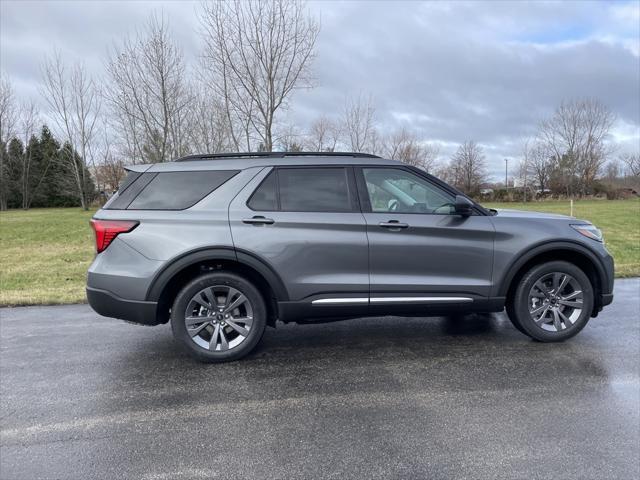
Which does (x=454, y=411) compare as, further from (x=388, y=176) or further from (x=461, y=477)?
(x=388, y=176)

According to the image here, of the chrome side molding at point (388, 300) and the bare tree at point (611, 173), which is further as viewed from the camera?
the bare tree at point (611, 173)

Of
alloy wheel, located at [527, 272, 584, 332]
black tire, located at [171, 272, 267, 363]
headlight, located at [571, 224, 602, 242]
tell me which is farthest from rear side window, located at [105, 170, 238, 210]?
headlight, located at [571, 224, 602, 242]

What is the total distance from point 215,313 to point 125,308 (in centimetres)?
77

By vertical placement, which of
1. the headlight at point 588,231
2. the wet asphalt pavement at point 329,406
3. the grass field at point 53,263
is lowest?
the wet asphalt pavement at point 329,406

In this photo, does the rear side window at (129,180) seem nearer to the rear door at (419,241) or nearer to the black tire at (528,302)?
the rear door at (419,241)

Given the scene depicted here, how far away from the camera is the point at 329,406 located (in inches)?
118

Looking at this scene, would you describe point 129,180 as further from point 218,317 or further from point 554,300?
point 554,300

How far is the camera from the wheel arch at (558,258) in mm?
3963

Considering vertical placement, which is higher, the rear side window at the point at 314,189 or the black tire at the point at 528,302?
the rear side window at the point at 314,189

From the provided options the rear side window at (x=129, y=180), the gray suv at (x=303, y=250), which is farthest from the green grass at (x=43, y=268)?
the gray suv at (x=303, y=250)

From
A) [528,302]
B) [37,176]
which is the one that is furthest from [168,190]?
[37,176]

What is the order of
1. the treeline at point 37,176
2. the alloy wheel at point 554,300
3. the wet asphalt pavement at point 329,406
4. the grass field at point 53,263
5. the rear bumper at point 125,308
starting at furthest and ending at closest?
the treeline at point 37,176 → the grass field at point 53,263 → the alloy wheel at point 554,300 → the rear bumper at point 125,308 → the wet asphalt pavement at point 329,406

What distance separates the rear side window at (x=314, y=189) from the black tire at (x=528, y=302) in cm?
186

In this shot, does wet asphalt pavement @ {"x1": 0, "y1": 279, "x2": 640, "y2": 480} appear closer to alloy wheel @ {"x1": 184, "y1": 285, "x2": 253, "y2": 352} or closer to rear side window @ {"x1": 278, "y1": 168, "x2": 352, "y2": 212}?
alloy wheel @ {"x1": 184, "y1": 285, "x2": 253, "y2": 352}
